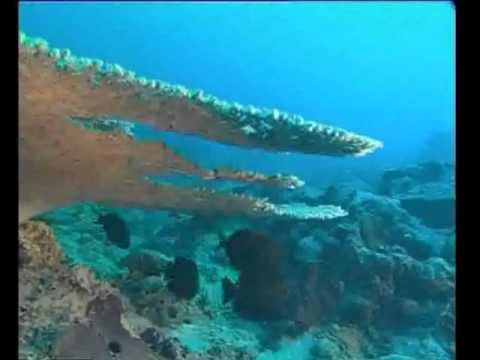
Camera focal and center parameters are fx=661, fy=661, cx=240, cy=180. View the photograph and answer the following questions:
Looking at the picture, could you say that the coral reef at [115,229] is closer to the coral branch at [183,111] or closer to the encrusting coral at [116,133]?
the encrusting coral at [116,133]

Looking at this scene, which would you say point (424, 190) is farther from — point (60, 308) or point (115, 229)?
point (60, 308)

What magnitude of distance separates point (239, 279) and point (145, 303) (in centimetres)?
23

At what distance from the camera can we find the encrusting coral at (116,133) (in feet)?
4.99

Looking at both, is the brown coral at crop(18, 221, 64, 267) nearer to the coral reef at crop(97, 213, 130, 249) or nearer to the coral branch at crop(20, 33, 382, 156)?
the coral reef at crop(97, 213, 130, 249)

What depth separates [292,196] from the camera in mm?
1605

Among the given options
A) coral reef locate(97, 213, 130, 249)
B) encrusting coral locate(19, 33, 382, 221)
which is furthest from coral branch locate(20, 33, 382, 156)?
coral reef locate(97, 213, 130, 249)

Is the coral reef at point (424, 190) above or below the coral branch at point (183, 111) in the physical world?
below

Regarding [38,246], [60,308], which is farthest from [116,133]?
[60,308]

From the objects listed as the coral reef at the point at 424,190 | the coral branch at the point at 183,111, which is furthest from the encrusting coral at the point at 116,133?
the coral reef at the point at 424,190

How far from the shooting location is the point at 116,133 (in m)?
1.56

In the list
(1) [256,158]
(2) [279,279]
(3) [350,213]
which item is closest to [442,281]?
(3) [350,213]

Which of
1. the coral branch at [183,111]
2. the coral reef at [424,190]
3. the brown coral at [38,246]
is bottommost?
the brown coral at [38,246]
